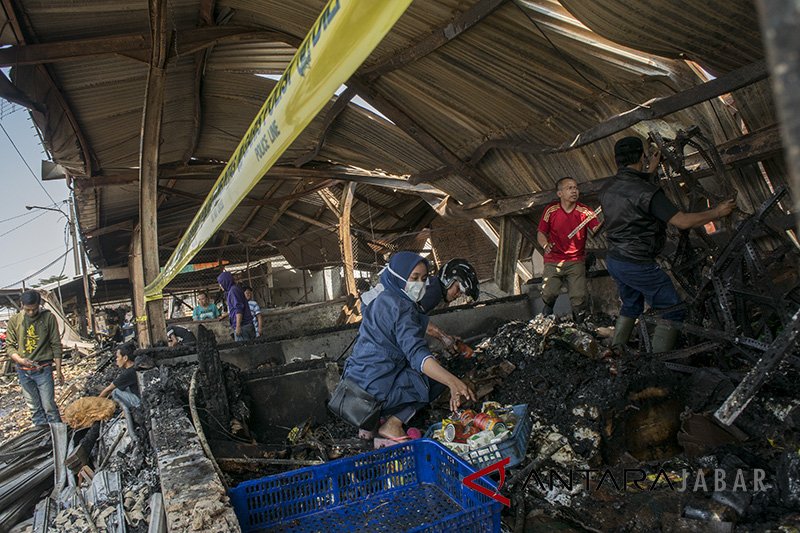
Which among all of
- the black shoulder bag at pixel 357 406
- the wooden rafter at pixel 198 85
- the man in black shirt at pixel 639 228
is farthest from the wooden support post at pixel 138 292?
the man in black shirt at pixel 639 228

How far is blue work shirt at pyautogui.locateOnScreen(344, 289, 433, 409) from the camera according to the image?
3.97 meters

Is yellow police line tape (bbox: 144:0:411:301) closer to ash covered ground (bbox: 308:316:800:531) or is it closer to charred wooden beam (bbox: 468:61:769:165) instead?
ash covered ground (bbox: 308:316:800:531)

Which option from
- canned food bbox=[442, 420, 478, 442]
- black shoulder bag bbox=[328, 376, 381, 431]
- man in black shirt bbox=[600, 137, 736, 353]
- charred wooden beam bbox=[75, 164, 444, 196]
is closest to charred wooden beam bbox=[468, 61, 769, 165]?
man in black shirt bbox=[600, 137, 736, 353]

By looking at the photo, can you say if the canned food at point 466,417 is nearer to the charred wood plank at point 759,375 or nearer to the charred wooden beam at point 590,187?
the charred wood plank at point 759,375

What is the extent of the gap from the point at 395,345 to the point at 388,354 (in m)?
0.08

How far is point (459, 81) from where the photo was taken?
5.79 m

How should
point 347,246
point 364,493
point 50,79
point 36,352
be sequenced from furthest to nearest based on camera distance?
point 347,246
point 36,352
point 50,79
point 364,493

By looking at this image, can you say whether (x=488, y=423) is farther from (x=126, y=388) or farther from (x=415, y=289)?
(x=126, y=388)

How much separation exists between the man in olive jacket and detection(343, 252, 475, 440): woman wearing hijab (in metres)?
5.49

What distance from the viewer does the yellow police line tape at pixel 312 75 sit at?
1.66 metres

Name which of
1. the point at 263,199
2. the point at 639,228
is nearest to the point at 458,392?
the point at 639,228

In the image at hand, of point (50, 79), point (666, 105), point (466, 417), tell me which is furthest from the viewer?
point (50, 79)

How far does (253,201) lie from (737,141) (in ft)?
33.5

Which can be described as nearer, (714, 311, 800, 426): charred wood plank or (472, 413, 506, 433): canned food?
(714, 311, 800, 426): charred wood plank
